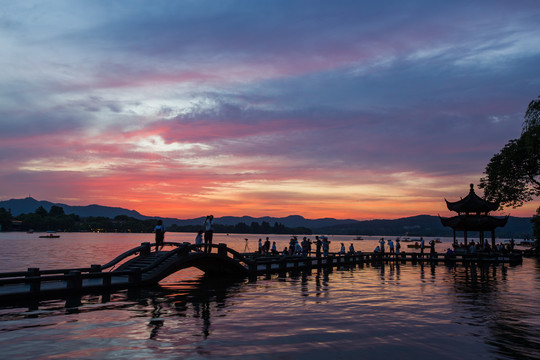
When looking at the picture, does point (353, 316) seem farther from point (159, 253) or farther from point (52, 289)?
point (159, 253)

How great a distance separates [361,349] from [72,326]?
8399mm

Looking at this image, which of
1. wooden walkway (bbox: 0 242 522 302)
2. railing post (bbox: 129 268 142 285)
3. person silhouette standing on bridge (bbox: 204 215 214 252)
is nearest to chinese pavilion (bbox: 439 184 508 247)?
wooden walkway (bbox: 0 242 522 302)

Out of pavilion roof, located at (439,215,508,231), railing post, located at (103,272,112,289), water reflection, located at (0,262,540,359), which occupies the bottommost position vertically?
water reflection, located at (0,262,540,359)

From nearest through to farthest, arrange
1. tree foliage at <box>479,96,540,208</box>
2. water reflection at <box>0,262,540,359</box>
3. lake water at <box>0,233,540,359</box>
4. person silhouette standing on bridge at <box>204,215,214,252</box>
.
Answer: lake water at <box>0,233,540,359</box>
water reflection at <box>0,262,540,359</box>
person silhouette standing on bridge at <box>204,215,214,252</box>
tree foliage at <box>479,96,540,208</box>

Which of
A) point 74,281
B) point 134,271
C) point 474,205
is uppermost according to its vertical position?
point 474,205

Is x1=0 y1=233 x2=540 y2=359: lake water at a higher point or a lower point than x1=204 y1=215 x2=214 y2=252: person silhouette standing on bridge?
lower

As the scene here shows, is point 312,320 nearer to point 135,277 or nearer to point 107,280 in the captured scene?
point 107,280

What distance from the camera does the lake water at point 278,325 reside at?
9.49m

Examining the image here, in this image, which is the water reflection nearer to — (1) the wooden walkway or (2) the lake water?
(2) the lake water

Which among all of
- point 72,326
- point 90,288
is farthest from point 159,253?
point 72,326

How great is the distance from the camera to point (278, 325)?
1227 centimetres

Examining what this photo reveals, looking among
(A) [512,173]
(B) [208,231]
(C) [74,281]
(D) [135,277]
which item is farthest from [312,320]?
(A) [512,173]

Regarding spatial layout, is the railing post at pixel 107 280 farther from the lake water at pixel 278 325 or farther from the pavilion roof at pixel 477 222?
the pavilion roof at pixel 477 222

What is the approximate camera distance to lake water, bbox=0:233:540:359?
9.49m
